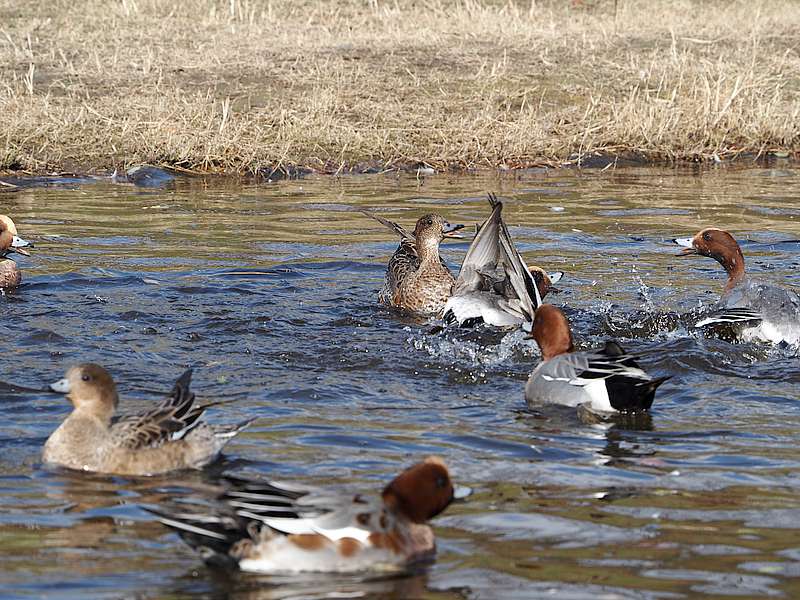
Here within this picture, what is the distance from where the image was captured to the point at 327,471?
4.98m

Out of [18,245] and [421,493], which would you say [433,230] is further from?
[421,493]

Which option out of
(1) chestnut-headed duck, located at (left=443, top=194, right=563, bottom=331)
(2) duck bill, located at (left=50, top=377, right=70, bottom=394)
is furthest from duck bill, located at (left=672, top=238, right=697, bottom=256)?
(2) duck bill, located at (left=50, top=377, right=70, bottom=394)

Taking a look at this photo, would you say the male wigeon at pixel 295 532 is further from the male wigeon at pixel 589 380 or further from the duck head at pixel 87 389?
the male wigeon at pixel 589 380

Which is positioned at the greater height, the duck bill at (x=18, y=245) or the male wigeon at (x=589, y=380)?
the duck bill at (x=18, y=245)

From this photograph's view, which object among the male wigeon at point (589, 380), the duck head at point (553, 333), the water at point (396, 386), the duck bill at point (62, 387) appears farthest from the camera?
the duck head at point (553, 333)

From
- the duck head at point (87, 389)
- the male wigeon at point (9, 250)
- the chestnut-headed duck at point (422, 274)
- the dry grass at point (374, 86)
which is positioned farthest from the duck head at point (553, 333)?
the dry grass at point (374, 86)

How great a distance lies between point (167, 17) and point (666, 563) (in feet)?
53.4

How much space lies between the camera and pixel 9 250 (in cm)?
891

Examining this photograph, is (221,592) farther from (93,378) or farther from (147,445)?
(93,378)

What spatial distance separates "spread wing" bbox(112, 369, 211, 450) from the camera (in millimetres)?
5066

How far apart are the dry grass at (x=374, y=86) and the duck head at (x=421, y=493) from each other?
30.3 ft

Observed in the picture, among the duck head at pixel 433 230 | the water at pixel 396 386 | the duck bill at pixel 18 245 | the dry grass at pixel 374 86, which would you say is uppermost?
the dry grass at pixel 374 86

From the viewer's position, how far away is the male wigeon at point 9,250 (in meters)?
8.48

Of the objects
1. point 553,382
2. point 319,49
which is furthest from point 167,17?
point 553,382
